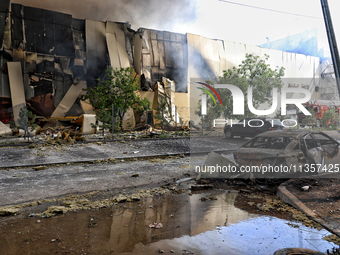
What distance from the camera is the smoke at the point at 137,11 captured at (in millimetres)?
26955

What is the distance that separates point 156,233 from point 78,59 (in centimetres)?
2522

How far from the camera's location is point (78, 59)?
26031 millimetres

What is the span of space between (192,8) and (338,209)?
29510mm

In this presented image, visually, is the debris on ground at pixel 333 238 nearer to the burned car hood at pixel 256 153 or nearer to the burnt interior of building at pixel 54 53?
the burned car hood at pixel 256 153

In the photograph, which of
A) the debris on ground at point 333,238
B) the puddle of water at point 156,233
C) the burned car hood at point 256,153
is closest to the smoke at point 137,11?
the burned car hood at point 256,153

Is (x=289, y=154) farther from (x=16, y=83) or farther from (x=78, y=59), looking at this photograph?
(x=78, y=59)

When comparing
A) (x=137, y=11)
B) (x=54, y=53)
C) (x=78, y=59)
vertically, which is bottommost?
(x=78, y=59)

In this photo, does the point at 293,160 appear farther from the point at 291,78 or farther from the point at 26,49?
the point at 291,78

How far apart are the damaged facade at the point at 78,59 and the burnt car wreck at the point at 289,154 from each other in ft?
61.7

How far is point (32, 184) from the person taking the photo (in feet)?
20.5

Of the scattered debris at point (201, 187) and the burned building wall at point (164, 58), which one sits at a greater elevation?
the burned building wall at point (164, 58)

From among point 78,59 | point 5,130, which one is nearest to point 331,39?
point 5,130

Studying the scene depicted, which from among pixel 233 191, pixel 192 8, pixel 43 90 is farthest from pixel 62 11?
pixel 233 191

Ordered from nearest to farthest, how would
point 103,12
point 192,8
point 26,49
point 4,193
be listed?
1. point 4,193
2. point 26,49
3. point 103,12
4. point 192,8
